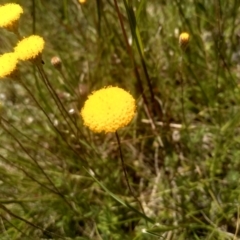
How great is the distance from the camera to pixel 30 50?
96 centimetres

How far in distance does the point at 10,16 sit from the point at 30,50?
0.47ft

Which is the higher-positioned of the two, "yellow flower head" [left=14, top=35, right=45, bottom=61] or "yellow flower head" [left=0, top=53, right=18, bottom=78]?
"yellow flower head" [left=14, top=35, right=45, bottom=61]

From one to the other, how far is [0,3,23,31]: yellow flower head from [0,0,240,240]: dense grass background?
0.39 feet

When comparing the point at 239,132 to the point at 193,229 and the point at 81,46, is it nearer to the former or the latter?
the point at 193,229

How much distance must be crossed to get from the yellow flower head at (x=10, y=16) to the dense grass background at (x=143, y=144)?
0.39ft

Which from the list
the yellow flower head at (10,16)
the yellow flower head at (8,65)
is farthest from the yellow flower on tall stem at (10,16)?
the yellow flower head at (8,65)

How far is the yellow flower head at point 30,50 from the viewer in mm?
955

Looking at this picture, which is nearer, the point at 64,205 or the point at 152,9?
the point at 64,205

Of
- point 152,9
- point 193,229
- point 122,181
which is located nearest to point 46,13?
point 152,9

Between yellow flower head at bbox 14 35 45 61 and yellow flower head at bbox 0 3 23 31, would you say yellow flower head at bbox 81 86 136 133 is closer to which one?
yellow flower head at bbox 14 35 45 61

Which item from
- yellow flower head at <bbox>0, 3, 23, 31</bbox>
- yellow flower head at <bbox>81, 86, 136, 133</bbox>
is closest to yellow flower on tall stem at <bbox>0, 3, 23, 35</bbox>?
yellow flower head at <bbox>0, 3, 23, 31</bbox>

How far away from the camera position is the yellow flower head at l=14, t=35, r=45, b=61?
95 cm

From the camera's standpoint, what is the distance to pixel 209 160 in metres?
1.26

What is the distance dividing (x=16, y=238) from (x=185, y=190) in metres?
0.50
